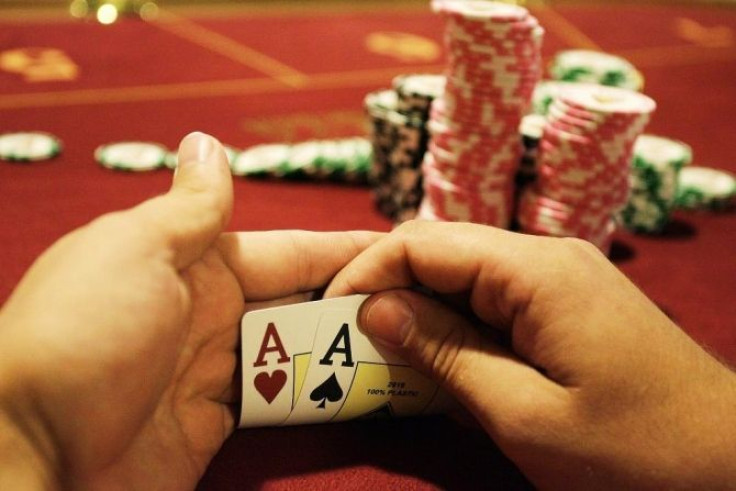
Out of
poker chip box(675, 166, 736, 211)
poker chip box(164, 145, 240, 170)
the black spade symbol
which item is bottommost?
poker chip box(675, 166, 736, 211)

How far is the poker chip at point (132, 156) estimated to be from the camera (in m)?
2.12

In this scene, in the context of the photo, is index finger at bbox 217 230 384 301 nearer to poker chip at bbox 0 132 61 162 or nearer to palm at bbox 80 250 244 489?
palm at bbox 80 250 244 489

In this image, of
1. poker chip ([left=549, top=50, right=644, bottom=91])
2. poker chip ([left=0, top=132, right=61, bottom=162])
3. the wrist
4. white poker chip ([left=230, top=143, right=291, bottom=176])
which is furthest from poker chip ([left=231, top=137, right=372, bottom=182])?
the wrist

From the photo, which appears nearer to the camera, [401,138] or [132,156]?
[401,138]

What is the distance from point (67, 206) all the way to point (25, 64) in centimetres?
147

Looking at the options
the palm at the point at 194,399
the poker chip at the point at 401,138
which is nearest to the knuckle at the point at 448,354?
the palm at the point at 194,399

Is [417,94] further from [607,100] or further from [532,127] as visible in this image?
Result: [607,100]

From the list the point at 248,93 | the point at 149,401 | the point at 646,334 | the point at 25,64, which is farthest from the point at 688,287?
the point at 25,64

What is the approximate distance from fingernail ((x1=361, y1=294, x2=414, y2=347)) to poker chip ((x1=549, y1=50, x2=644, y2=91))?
157cm

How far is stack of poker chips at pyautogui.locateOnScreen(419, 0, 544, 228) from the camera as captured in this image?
1.54 meters

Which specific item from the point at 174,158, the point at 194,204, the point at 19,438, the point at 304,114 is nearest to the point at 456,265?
the point at 194,204

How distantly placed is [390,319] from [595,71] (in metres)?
1.64

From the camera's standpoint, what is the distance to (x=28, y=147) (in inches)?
84.3

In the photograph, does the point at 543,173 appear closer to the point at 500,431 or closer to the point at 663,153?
the point at 663,153
